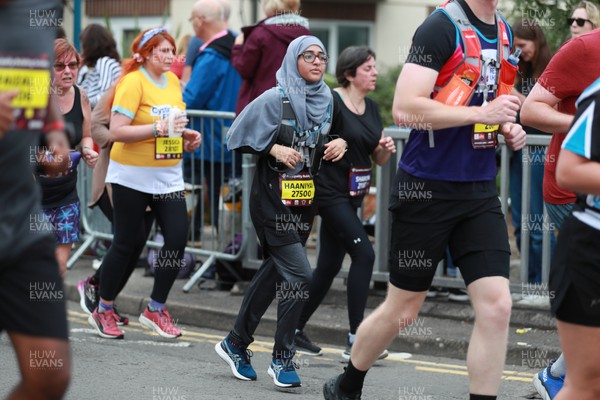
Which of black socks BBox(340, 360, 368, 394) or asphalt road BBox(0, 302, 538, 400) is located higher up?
black socks BBox(340, 360, 368, 394)

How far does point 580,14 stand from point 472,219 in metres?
3.40

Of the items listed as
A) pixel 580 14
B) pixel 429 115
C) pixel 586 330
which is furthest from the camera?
pixel 580 14

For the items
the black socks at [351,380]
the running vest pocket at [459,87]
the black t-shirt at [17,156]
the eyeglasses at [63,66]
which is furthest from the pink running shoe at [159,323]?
the black t-shirt at [17,156]

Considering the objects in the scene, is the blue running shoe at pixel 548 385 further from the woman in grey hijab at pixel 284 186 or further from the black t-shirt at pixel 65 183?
the black t-shirt at pixel 65 183

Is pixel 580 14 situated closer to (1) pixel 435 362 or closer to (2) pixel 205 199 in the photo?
(1) pixel 435 362

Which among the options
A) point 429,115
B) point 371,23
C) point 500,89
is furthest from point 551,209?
point 371,23

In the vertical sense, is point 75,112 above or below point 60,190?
above

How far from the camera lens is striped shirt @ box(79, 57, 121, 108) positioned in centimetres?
982

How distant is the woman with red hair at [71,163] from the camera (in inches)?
279

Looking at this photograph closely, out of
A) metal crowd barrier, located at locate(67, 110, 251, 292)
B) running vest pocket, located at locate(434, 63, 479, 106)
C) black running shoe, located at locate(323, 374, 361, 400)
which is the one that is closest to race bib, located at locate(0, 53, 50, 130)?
running vest pocket, located at locate(434, 63, 479, 106)

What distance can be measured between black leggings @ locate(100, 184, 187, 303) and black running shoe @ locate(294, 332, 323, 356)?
97 centimetres

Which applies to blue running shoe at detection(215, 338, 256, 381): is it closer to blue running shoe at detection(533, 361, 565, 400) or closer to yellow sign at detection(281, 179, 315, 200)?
yellow sign at detection(281, 179, 315, 200)

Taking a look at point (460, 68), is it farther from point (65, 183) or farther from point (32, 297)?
point (65, 183)

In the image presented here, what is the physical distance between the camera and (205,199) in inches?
380
